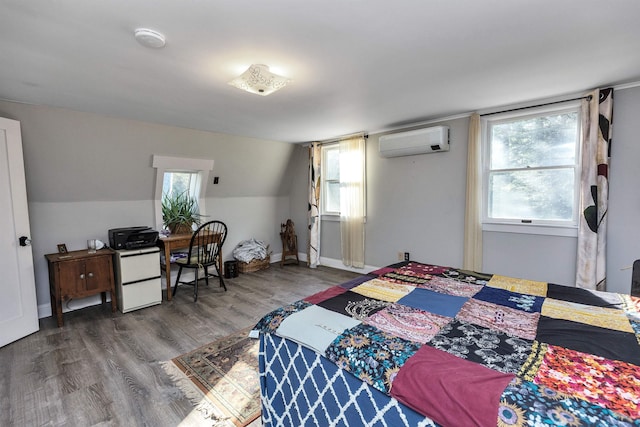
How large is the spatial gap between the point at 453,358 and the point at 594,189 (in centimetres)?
263

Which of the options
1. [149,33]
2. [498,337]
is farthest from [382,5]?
[498,337]

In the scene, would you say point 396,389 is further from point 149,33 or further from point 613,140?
point 613,140

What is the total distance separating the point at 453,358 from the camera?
1.12m

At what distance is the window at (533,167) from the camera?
9.54 feet

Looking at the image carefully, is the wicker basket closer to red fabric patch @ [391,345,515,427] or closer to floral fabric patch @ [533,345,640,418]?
red fabric patch @ [391,345,515,427]

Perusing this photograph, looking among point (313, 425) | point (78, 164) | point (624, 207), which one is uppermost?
point (78, 164)

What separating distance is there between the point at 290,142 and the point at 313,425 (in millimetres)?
4335

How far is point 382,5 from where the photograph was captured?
4.64ft

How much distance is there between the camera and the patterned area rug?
1765 millimetres

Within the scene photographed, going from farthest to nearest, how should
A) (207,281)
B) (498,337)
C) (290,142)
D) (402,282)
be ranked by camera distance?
1. (290,142)
2. (207,281)
3. (402,282)
4. (498,337)

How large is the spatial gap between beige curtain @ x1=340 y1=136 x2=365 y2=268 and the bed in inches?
105

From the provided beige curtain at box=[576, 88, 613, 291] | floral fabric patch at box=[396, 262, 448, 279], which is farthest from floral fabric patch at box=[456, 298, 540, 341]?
beige curtain at box=[576, 88, 613, 291]

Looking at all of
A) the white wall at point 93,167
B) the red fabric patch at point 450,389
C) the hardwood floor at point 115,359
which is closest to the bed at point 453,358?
the red fabric patch at point 450,389

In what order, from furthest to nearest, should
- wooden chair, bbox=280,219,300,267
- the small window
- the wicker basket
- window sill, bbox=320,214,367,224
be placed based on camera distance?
wooden chair, bbox=280,219,300,267 → window sill, bbox=320,214,367,224 → the wicker basket → the small window
